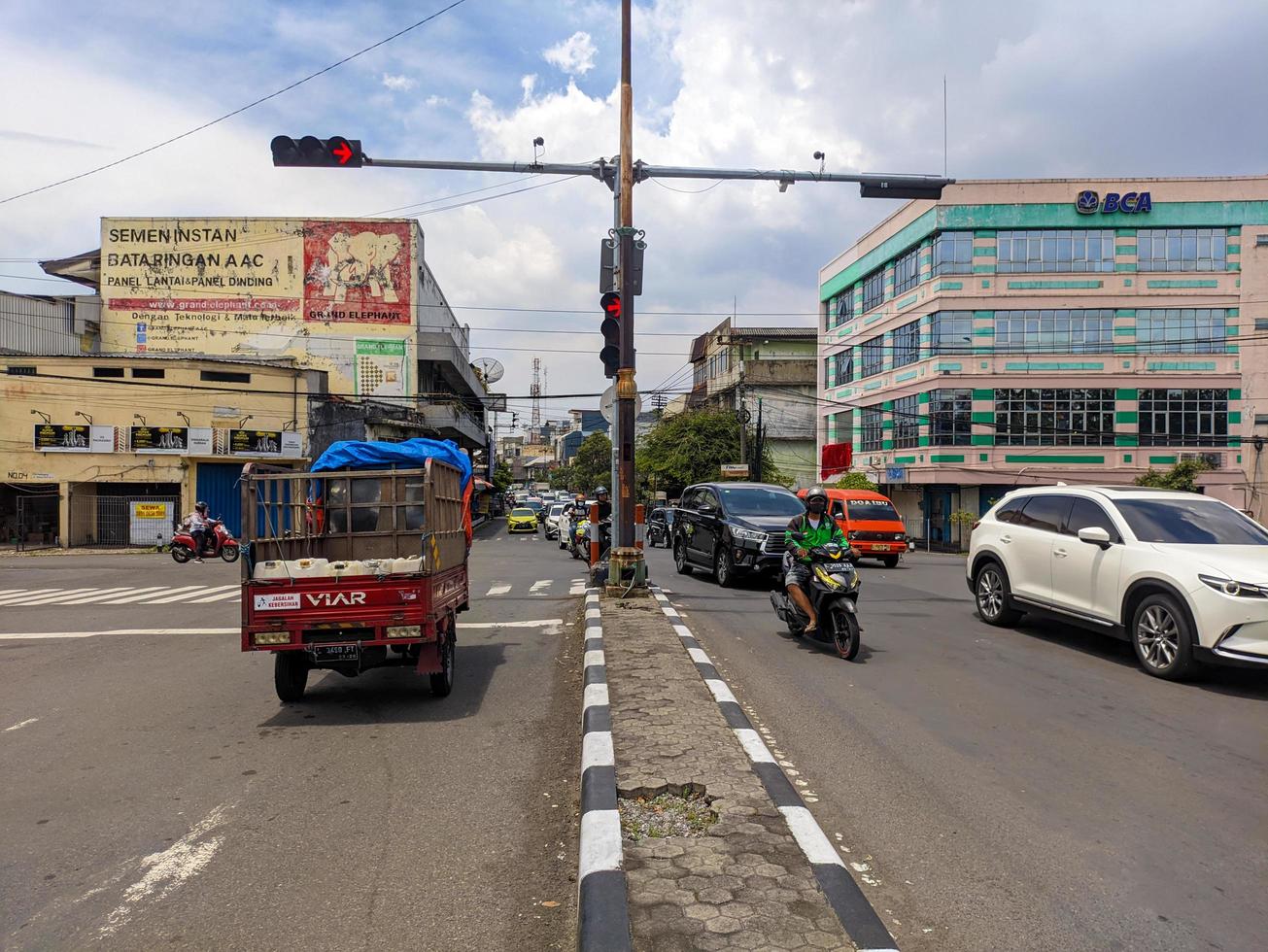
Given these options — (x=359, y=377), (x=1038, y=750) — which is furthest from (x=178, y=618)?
(x=359, y=377)

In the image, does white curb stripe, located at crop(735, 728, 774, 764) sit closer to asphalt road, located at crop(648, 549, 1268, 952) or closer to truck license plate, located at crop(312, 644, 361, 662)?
asphalt road, located at crop(648, 549, 1268, 952)

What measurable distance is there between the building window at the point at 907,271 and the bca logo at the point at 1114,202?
6912 mm

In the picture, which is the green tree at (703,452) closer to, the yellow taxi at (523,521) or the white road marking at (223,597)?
the yellow taxi at (523,521)

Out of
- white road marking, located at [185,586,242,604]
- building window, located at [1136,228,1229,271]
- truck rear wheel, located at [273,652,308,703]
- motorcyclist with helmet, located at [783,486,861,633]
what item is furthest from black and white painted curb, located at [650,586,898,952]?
building window, located at [1136,228,1229,271]

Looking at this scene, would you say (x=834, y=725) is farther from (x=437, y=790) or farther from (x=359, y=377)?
(x=359, y=377)

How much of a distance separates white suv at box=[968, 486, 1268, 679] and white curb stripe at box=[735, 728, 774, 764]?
4.40 meters

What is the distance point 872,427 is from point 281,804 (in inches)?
1716

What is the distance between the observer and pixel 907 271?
4206 cm

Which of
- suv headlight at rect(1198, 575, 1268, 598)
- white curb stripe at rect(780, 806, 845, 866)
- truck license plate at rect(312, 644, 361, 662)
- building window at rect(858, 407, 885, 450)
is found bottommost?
white curb stripe at rect(780, 806, 845, 866)

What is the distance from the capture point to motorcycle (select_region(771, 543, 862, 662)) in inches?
345

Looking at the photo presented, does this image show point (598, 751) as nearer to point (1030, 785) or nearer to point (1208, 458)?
point (1030, 785)

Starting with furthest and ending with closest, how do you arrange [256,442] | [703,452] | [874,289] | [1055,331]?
[703,452] < [874,289] < [1055,331] < [256,442]

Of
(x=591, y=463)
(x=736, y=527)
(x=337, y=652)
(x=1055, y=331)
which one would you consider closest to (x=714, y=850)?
(x=337, y=652)

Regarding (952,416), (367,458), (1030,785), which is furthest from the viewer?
(952,416)
